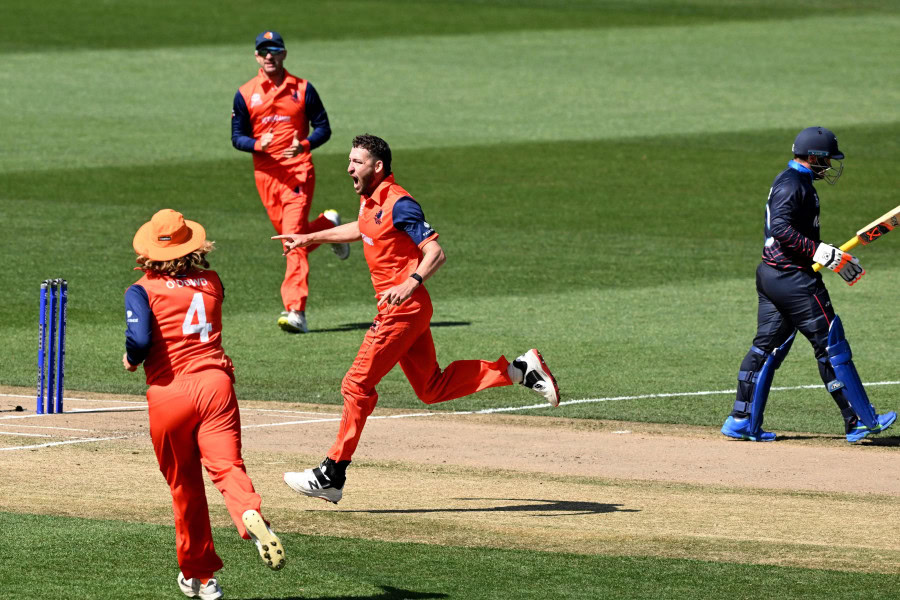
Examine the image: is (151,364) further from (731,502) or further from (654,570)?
(731,502)

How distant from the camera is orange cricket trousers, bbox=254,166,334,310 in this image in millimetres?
17438

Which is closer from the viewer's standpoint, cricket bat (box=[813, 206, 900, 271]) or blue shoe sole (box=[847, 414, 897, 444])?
blue shoe sole (box=[847, 414, 897, 444])

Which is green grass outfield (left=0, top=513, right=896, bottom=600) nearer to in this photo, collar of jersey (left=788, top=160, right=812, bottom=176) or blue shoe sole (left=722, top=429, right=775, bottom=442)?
blue shoe sole (left=722, top=429, right=775, bottom=442)

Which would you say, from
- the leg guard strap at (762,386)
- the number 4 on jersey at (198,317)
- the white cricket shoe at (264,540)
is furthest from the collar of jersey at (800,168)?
the white cricket shoe at (264,540)

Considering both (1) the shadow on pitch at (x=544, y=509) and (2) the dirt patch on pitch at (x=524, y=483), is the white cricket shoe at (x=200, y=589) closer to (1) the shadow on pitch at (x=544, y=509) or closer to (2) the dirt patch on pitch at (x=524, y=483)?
(2) the dirt patch on pitch at (x=524, y=483)

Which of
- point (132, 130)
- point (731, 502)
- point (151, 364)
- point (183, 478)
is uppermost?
point (151, 364)

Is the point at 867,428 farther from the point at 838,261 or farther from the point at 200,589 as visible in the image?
the point at 200,589

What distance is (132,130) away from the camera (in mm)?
33438

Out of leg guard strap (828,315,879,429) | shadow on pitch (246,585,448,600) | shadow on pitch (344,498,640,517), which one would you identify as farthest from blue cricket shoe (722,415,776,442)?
shadow on pitch (246,585,448,600)

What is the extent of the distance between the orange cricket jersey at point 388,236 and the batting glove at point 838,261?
3473 mm

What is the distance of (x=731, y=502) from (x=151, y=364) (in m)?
4.44

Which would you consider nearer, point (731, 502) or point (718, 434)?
point (731, 502)

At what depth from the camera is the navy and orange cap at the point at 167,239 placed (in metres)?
8.41

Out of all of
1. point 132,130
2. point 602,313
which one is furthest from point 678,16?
point 602,313
